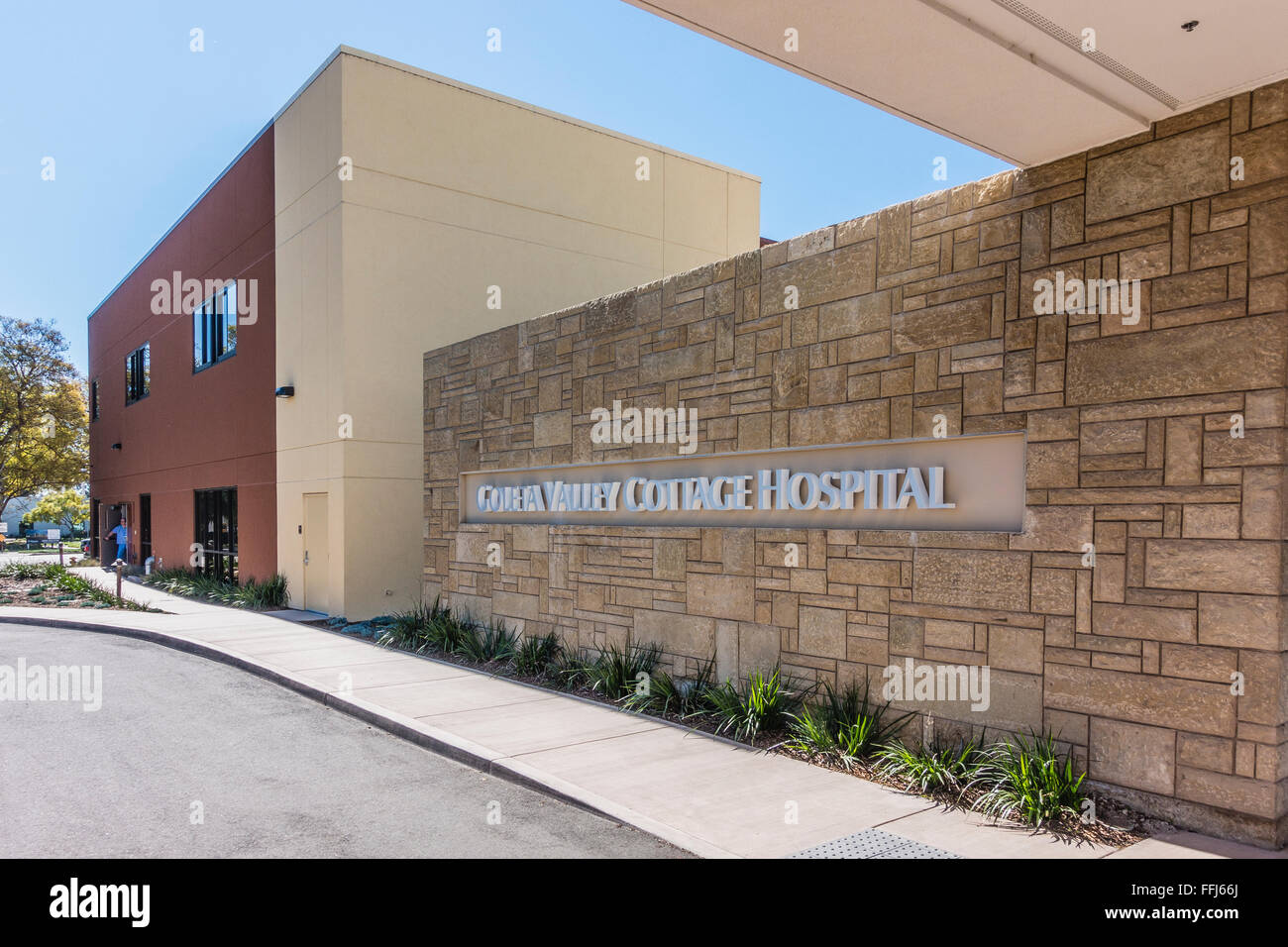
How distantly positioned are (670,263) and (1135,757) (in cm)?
1596

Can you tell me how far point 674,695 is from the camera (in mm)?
8469

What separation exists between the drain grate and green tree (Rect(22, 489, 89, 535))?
81.6 metres

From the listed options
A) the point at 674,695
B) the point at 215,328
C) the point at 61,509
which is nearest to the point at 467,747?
the point at 674,695

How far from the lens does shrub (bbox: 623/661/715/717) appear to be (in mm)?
8305

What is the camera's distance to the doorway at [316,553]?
16.2 metres

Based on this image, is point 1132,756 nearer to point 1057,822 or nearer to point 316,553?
point 1057,822

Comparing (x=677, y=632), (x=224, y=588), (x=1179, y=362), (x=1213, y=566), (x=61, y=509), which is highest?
(x=1179, y=362)

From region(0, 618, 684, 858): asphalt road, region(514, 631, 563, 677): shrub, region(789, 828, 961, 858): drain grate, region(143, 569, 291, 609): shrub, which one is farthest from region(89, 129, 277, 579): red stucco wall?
region(789, 828, 961, 858): drain grate

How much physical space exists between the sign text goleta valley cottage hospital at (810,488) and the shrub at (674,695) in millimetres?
1532

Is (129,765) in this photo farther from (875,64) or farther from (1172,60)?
(1172,60)

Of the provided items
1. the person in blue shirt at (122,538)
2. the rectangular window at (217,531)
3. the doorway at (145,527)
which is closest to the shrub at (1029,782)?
the rectangular window at (217,531)

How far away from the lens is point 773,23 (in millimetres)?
4969

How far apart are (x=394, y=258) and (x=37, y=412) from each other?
3041 cm
